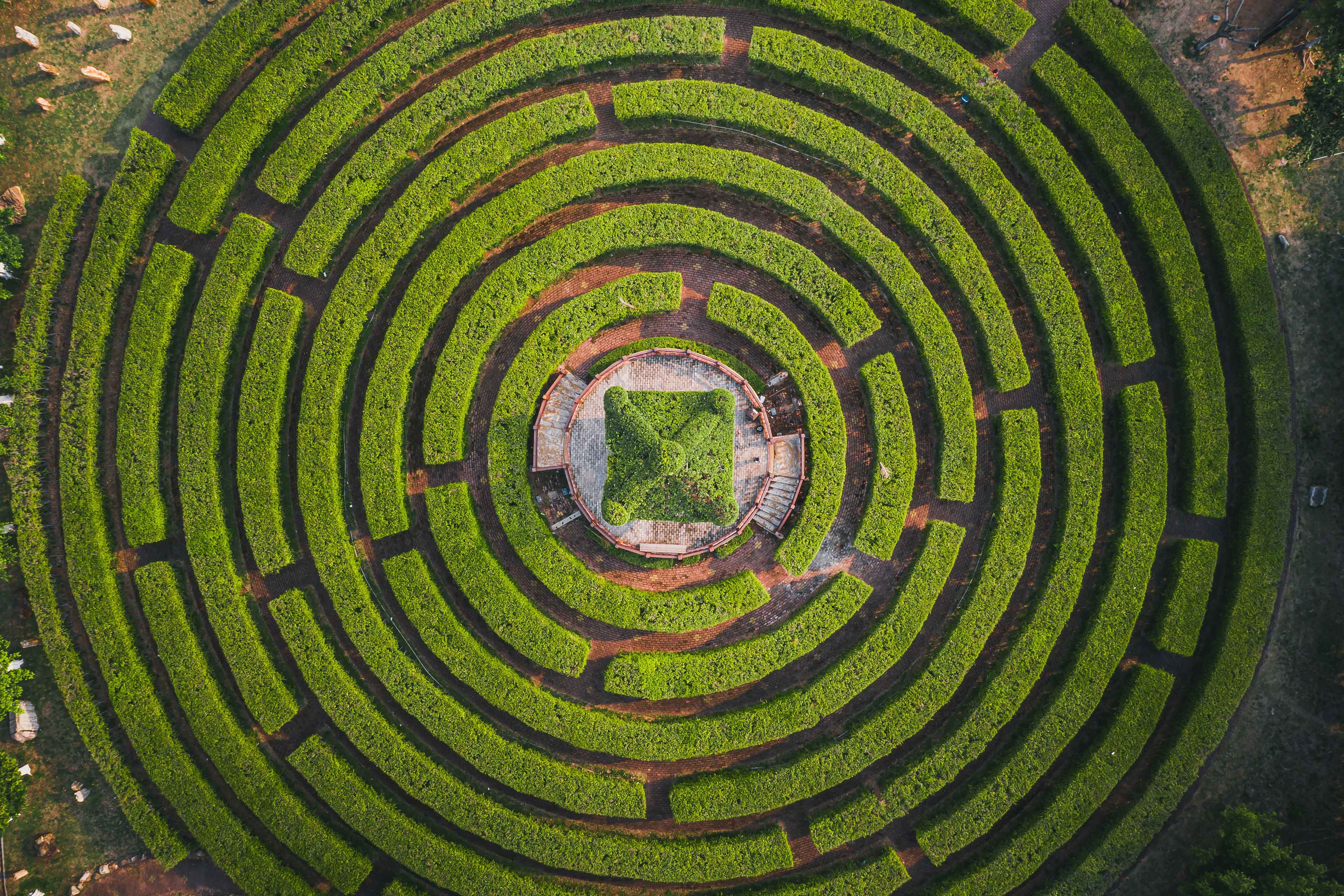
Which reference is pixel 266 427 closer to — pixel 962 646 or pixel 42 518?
pixel 42 518

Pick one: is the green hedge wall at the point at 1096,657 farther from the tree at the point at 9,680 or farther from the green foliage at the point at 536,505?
the tree at the point at 9,680

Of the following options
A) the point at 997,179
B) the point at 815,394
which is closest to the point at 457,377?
the point at 815,394

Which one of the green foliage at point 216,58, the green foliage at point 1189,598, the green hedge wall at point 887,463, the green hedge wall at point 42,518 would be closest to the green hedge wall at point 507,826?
the green hedge wall at point 42,518

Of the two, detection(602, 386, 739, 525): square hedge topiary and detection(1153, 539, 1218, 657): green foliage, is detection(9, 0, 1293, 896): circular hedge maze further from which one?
detection(602, 386, 739, 525): square hedge topiary

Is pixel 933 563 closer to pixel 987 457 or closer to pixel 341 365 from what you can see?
pixel 987 457

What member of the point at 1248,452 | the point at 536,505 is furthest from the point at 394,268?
the point at 1248,452

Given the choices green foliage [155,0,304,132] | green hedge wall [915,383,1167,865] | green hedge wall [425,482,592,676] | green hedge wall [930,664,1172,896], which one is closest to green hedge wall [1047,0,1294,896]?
green hedge wall [930,664,1172,896]
